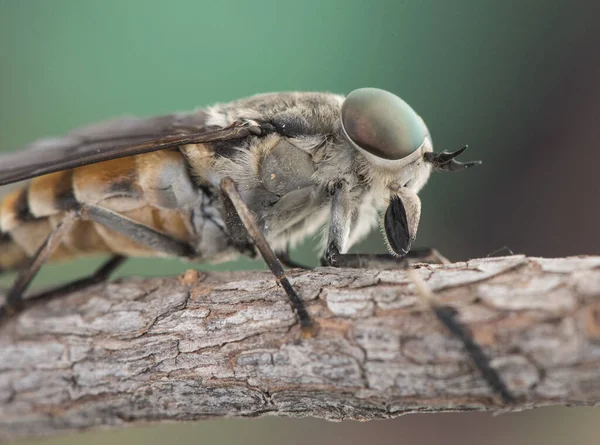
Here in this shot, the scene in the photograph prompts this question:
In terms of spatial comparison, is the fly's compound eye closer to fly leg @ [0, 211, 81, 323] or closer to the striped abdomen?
the striped abdomen

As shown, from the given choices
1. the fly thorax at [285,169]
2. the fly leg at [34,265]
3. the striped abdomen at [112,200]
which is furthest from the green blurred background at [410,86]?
the fly leg at [34,265]

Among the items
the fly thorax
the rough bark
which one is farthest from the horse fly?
the rough bark

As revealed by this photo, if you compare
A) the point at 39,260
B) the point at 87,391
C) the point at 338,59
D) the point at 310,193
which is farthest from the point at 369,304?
the point at 338,59

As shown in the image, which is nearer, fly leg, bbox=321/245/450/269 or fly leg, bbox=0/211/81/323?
fly leg, bbox=321/245/450/269

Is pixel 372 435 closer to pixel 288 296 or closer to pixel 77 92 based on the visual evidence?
pixel 288 296

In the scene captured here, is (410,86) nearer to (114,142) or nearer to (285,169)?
(285,169)

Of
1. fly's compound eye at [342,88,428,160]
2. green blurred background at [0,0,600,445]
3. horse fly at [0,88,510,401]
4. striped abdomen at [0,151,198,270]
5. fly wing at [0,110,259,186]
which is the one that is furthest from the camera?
green blurred background at [0,0,600,445]
